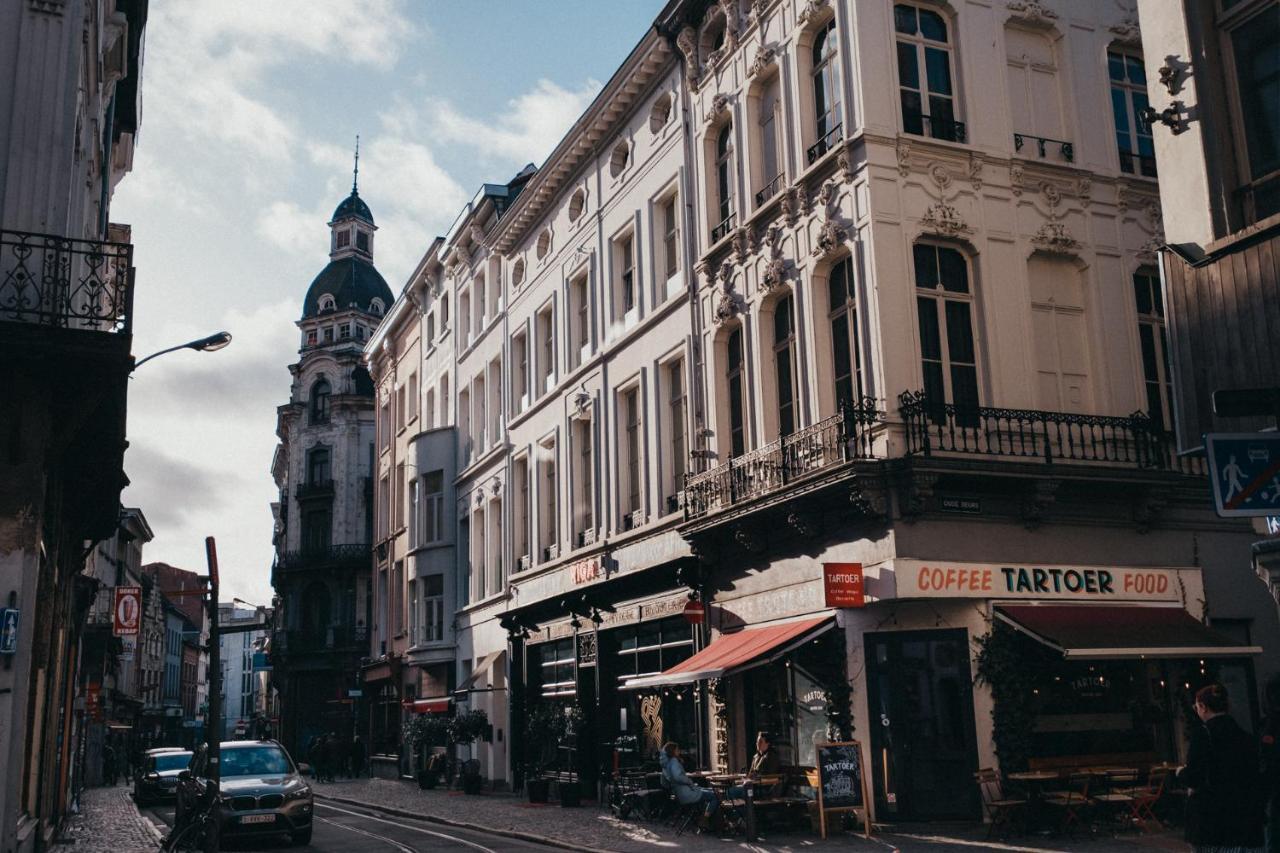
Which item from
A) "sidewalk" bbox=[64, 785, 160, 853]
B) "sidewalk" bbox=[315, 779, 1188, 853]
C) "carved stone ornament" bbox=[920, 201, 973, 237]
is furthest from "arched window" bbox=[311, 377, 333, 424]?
"carved stone ornament" bbox=[920, 201, 973, 237]

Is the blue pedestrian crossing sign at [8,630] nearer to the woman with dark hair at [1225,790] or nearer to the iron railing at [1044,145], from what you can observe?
the woman with dark hair at [1225,790]

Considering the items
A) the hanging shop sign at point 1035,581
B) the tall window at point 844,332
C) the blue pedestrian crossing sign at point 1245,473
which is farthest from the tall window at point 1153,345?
the blue pedestrian crossing sign at point 1245,473

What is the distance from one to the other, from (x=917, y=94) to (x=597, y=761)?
15263 millimetres

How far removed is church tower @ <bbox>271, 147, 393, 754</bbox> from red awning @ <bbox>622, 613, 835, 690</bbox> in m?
48.0

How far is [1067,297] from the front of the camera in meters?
19.7

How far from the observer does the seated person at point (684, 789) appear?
701 inches

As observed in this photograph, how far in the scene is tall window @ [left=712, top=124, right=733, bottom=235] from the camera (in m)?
22.8

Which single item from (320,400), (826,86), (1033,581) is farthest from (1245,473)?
(320,400)

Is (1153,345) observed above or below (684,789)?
above

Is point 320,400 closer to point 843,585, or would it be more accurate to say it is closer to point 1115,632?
point 843,585

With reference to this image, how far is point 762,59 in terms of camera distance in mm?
21438

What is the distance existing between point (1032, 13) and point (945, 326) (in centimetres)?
567

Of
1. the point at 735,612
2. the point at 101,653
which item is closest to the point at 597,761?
the point at 735,612

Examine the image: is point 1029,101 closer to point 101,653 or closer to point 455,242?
point 455,242
